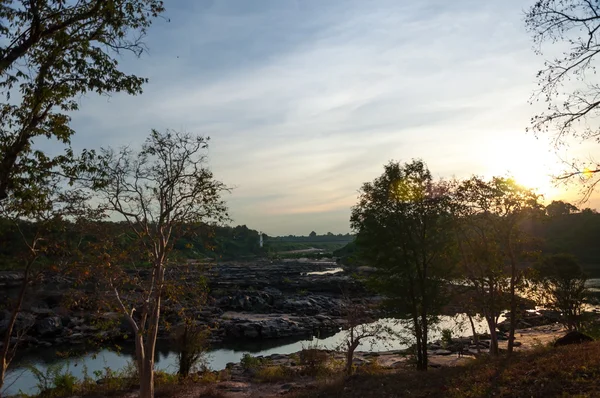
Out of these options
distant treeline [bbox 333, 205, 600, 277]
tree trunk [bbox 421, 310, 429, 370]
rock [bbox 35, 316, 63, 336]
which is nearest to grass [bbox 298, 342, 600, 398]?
tree trunk [bbox 421, 310, 429, 370]

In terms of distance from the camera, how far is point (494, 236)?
21.6 metres

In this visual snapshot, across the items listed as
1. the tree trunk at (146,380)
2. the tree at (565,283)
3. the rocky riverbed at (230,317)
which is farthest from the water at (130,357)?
the tree trunk at (146,380)

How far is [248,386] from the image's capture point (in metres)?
21.2

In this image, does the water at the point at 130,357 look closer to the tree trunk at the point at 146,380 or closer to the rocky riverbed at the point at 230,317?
the rocky riverbed at the point at 230,317

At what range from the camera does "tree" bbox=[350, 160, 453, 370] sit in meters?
21.7

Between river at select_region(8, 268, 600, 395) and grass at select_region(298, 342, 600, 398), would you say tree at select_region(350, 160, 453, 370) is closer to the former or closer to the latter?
grass at select_region(298, 342, 600, 398)

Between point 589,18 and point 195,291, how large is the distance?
1474 cm

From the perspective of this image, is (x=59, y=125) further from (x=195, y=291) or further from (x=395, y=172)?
(x=395, y=172)

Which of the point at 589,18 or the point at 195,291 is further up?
the point at 589,18

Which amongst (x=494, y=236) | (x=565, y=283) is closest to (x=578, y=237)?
(x=565, y=283)

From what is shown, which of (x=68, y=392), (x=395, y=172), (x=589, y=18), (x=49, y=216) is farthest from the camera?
(x=395, y=172)

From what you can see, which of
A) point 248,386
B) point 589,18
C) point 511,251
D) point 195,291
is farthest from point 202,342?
point 589,18

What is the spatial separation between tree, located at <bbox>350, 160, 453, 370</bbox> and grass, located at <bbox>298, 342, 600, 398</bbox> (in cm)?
520

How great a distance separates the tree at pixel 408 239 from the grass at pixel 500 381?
5.20 m
